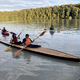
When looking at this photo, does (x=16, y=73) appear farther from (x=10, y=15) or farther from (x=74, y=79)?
(x=10, y=15)

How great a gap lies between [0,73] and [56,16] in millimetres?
120870

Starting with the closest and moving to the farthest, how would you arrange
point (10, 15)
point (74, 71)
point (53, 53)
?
1. point (74, 71)
2. point (53, 53)
3. point (10, 15)

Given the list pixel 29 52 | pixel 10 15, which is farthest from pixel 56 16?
pixel 29 52

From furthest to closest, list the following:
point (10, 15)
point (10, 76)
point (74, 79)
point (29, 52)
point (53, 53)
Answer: point (10, 15)
point (29, 52)
point (53, 53)
point (10, 76)
point (74, 79)

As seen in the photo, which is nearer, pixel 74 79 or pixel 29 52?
pixel 74 79

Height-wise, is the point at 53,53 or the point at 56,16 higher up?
the point at 56,16

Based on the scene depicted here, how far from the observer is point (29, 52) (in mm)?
9406

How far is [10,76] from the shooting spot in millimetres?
5773

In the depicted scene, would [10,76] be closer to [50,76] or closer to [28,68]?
[28,68]

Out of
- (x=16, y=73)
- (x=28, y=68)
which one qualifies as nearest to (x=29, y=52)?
(x=28, y=68)

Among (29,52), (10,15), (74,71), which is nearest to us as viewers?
(74,71)

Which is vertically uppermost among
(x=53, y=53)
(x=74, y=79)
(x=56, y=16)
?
(x=56, y=16)

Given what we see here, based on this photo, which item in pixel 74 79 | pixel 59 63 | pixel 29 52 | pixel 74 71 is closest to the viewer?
pixel 74 79

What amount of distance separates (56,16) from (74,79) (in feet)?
397
